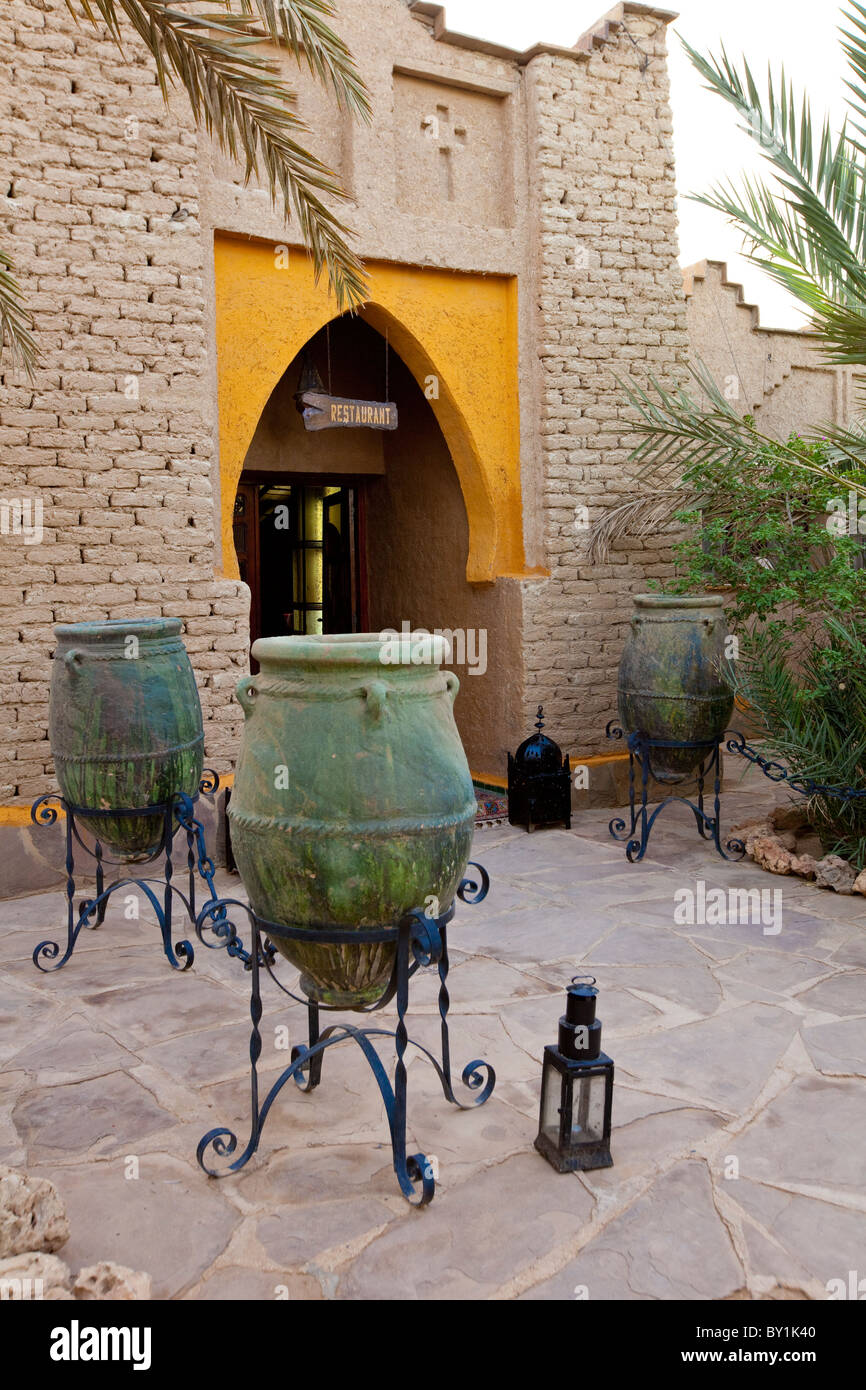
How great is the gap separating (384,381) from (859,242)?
19.3 ft

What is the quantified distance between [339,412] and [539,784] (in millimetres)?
2691

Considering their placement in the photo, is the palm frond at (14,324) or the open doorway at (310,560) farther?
the open doorway at (310,560)

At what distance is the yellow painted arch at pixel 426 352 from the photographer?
21.3ft

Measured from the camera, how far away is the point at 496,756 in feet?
25.8

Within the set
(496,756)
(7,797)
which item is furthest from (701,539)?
(7,797)

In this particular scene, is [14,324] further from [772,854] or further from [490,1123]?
[772,854]

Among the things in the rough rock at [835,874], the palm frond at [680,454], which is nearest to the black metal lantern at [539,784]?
the palm frond at [680,454]

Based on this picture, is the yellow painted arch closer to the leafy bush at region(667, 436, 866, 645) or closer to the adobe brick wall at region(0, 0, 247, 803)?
the adobe brick wall at region(0, 0, 247, 803)

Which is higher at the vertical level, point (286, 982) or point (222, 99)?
point (222, 99)

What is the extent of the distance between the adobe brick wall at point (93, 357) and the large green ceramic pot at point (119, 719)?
1.33m

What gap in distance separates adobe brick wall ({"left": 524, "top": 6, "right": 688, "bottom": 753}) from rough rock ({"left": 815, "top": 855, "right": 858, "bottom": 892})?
2.21 meters

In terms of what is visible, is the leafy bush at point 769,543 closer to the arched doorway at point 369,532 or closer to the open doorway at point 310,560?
the arched doorway at point 369,532

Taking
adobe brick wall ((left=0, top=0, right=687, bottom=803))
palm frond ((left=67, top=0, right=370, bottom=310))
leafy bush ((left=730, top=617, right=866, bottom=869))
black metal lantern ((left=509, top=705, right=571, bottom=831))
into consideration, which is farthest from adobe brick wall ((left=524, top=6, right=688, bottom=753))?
palm frond ((left=67, top=0, right=370, bottom=310))

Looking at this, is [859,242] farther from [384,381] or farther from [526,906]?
[384,381]
